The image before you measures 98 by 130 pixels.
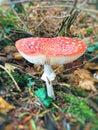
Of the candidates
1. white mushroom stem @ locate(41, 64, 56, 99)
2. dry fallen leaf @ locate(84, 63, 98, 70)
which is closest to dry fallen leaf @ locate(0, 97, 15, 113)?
white mushroom stem @ locate(41, 64, 56, 99)

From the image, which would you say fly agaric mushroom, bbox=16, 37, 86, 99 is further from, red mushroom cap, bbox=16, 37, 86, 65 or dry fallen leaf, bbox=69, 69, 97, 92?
dry fallen leaf, bbox=69, 69, 97, 92

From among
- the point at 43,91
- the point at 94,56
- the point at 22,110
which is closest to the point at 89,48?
the point at 94,56

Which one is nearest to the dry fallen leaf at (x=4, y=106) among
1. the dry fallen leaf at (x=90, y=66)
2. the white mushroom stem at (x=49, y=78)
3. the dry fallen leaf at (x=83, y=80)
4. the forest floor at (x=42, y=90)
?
the forest floor at (x=42, y=90)

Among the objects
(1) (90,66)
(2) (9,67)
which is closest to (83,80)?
(1) (90,66)

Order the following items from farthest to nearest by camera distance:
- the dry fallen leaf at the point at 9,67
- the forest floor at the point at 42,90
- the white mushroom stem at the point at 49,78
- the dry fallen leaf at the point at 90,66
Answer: the dry fallen leaf at the point at 90,66, the dry fallen leaf at the point at 9,67, the white mushroom stem at the point at 49,78, the forest floor at the point at 42,90

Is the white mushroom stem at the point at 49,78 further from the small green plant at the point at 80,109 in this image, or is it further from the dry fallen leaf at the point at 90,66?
the dry fallen leaf at the point at 90,66

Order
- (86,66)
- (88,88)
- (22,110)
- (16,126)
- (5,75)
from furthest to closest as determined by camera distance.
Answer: (86,66) → (5,75) → (88,88) → (22,110) → (16,126)

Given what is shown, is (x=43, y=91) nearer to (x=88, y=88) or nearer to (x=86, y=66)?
(x=88, y=88)

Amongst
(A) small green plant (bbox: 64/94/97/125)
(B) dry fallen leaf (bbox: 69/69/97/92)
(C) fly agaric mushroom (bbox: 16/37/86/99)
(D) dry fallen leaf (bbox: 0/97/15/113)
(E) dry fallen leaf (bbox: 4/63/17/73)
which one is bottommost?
(A) small green plant (bbox: 64/94/97/125)
